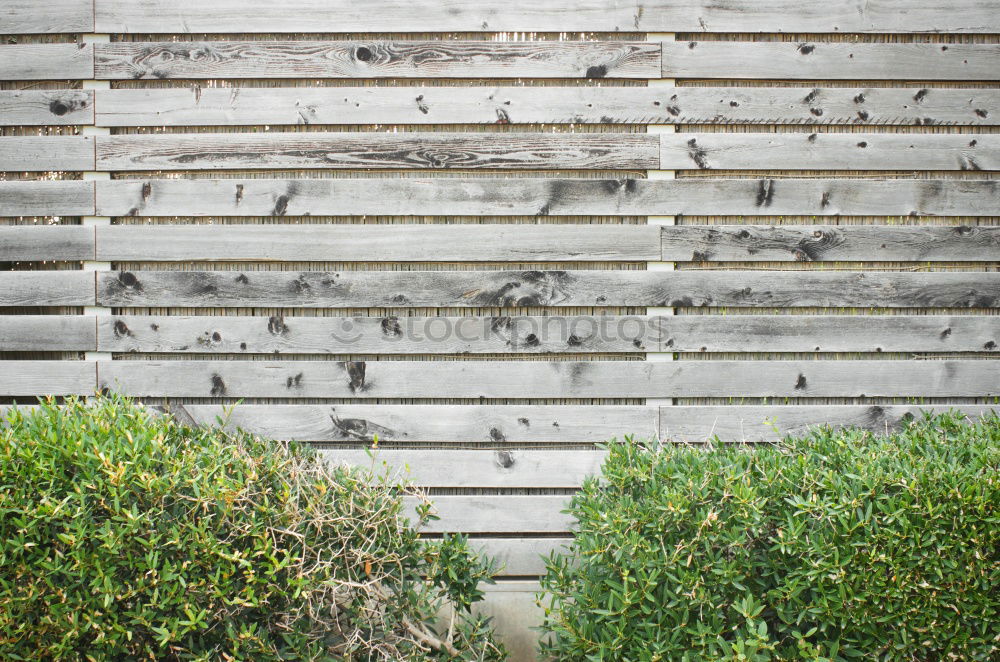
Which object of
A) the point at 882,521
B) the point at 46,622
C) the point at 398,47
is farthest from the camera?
the point at 398,47

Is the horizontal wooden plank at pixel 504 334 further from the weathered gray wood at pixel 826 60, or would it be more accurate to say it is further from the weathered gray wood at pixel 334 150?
the weathered gray wood at pixel 826 60

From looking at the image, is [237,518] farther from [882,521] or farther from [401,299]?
[882,521]

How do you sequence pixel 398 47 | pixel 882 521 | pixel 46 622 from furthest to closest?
1. pixel 398 47
2. pixel 882 521
3. pixel 46 622

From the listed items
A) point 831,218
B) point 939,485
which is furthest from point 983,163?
point 939,485

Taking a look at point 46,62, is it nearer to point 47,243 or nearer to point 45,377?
point 47,243

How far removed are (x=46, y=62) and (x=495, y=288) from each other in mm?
2570

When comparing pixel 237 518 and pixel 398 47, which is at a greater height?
pixel 398 47

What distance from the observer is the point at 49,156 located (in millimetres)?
3025

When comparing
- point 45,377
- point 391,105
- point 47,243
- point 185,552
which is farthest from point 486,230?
point 45,377

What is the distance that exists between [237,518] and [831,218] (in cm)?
308

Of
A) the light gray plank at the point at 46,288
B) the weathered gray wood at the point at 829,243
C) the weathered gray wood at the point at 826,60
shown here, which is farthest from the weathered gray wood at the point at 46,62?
the weathered gray wood at the point at 829,243

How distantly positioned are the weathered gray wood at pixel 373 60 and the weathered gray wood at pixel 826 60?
0.22 meters

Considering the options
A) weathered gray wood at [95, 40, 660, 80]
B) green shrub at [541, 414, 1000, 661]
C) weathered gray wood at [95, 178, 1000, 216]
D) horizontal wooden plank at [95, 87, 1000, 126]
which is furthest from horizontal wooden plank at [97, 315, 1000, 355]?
weathered gray wood at [95, 40, 660, 80]

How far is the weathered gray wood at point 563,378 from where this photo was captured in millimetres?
3008
